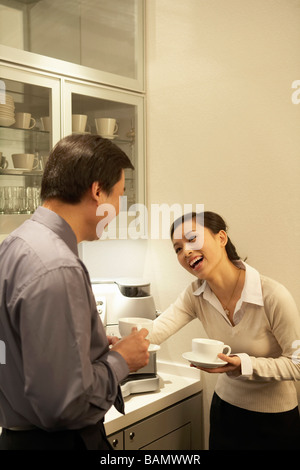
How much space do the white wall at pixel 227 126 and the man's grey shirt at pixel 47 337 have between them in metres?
1.20

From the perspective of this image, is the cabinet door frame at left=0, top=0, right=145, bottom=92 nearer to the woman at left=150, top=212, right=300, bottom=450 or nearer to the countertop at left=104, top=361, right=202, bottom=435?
the woman at left=150, top=212, right=300, bottom=450

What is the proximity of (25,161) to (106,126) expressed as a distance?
0.49 meters

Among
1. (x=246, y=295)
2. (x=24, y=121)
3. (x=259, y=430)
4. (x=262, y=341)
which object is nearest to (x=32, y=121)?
(x=24, y=121)

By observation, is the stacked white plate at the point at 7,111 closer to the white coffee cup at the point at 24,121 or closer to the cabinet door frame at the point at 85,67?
the white coffee cup at the point at 24,121

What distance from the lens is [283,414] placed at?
5.86 feet

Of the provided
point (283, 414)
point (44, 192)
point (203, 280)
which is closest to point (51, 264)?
point (44, 192)

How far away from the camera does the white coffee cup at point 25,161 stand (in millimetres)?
1969

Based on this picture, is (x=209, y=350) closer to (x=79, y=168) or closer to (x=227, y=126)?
(x=79, y=168)

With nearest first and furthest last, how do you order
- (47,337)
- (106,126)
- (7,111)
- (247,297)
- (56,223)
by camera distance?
(47,337) < (56,223) < (247,297) < (7,111) < (106,126)

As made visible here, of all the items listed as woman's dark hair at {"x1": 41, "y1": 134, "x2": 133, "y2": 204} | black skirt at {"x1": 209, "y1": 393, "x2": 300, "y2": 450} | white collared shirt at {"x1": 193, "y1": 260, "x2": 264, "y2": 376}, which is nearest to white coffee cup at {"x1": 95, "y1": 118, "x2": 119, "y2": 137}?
white collared shirt at {"x1": 193, "y1": 260, "x2": 264, "y2": 376}

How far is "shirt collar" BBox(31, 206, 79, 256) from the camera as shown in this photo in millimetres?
1154

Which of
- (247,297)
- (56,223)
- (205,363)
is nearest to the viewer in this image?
(56,223)

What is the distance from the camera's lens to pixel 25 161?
200 cm

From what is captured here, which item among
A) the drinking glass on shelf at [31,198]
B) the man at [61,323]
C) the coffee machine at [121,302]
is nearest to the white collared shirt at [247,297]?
the coffee machine at [121,302]
